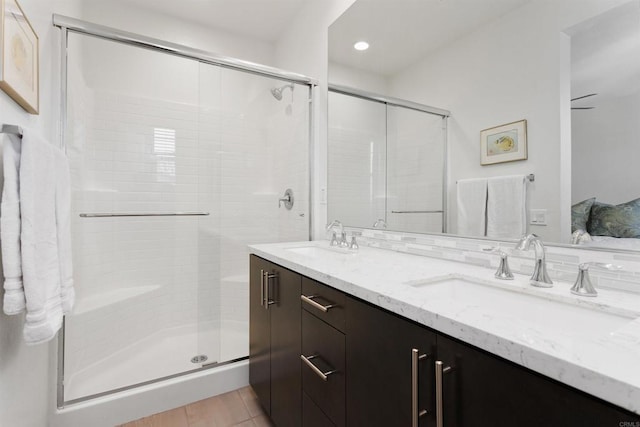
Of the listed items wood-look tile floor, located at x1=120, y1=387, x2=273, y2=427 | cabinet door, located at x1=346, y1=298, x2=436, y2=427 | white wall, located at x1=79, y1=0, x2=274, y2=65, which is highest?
white wall, located at x1=79, y1=0, x2=274, y2=65

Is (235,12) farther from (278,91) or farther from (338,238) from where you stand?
(338,238)

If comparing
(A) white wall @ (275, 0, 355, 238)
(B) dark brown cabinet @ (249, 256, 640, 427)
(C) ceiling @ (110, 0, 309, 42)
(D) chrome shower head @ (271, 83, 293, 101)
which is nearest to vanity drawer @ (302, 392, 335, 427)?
(B) dark brown cabinet @ (249, 256, 640, 427)

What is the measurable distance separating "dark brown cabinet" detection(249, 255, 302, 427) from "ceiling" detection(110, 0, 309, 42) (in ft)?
6.29

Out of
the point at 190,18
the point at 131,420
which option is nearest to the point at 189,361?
the point at 131,420

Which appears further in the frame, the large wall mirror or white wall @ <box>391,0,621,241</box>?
white wall @ <box>391,0,621,241</box>

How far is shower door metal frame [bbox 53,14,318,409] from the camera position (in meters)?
1.48

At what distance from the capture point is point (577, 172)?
35.8 inches

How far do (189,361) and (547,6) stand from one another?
239 centimetres

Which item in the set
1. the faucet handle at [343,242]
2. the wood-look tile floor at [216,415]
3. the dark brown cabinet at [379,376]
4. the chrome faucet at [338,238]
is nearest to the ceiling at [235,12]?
the chrome faucet at [338,238]

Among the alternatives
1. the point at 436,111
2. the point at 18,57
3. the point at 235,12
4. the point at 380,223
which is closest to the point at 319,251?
the point at 380,223

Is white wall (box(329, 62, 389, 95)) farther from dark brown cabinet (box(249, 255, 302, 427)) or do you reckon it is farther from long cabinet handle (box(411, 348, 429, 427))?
long cabinet handle (box(411, 348, 429, 427))

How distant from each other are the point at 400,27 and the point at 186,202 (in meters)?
1.85

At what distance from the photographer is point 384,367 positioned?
2.51 feet

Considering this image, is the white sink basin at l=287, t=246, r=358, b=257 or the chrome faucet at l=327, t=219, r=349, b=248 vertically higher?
the chrome faucet at l=327, t=219, r=349, b=248
